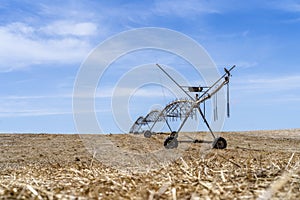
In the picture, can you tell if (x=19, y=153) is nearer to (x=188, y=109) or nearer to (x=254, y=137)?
(x=188, y=109)

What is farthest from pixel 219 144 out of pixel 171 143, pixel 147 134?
pixel 147 134

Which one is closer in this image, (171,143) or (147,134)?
(171,143)

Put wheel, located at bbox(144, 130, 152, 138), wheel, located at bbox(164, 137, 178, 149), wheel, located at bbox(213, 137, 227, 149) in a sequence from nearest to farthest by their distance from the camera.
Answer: wheel, located at bbox(213, 137, 227, 149), wheel, located at bbox(164, 137, 178, 149), wheel, located at bbox(144, 130, 152, 138)

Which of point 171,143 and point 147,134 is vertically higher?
point 147,134

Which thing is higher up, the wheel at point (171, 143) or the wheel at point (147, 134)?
the wheel at point (147, 134)

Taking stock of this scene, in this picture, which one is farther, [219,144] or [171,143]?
[171,143]

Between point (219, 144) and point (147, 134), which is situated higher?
point (147, 134)

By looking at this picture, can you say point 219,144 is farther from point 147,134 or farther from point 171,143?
point 147,134

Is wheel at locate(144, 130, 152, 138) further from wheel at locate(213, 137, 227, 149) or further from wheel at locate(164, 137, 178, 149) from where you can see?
wheel at locate(213, 137, 227, 149)

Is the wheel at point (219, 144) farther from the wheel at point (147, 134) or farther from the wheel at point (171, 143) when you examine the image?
the wheel at point (147, 134)

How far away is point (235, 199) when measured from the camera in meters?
3.66

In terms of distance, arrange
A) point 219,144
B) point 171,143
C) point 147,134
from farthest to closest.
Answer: point 147,134
point 171,143
point 219,144

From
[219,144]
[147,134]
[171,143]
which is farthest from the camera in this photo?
[147,134]

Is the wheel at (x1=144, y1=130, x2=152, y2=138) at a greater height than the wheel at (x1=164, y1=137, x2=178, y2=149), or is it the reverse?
the wheel at (x1=144, y1=130, x2=152, y2=138)
